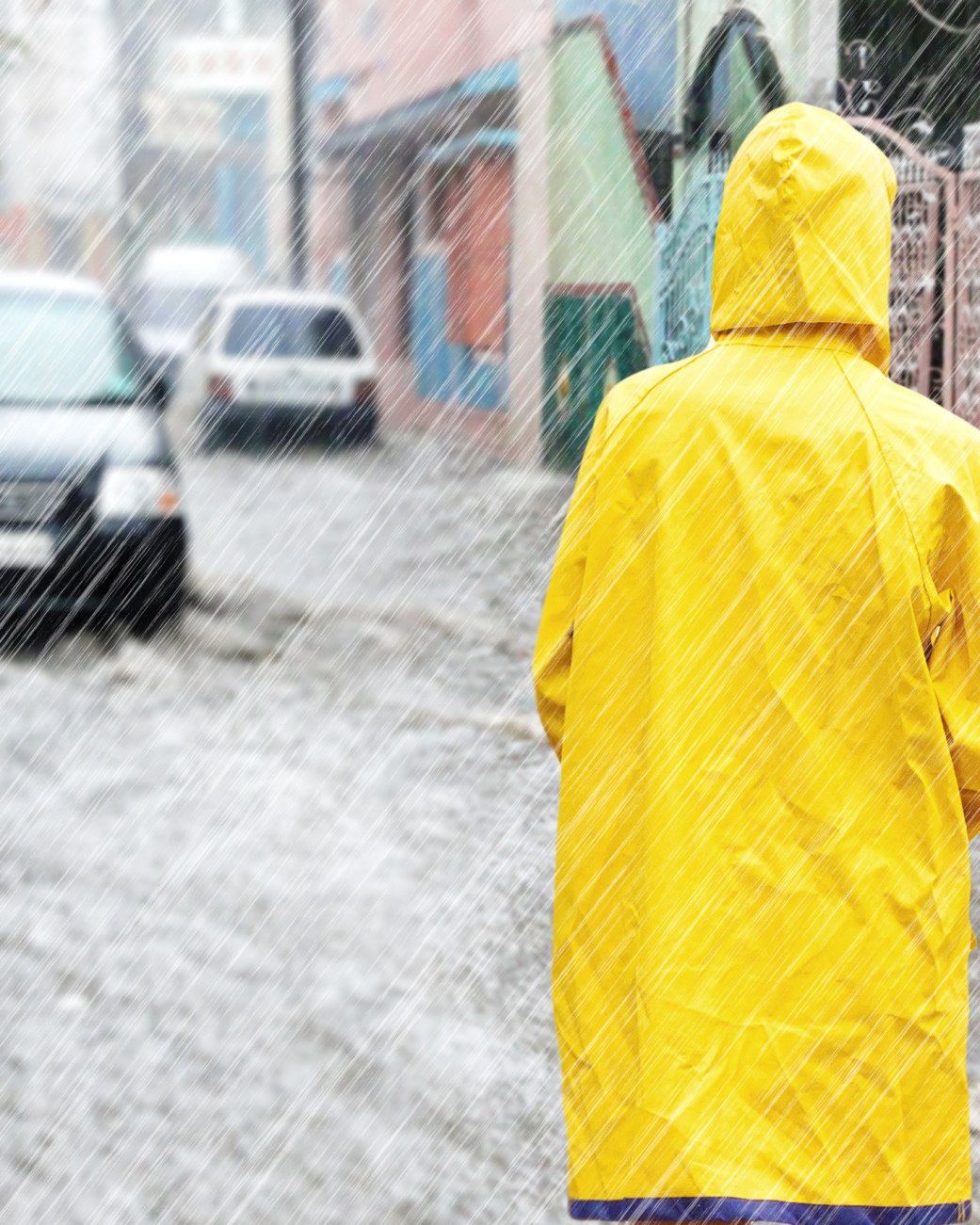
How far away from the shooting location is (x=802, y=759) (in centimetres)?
206

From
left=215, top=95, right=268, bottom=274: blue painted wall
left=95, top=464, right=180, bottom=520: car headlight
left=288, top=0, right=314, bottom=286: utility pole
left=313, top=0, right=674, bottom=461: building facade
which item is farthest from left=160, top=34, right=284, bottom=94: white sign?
left=95, top=464, right=180, bottom=520: car headlight

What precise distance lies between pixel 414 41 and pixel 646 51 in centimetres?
981

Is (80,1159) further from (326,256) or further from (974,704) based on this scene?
(326,256)

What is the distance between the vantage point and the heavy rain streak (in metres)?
2.06

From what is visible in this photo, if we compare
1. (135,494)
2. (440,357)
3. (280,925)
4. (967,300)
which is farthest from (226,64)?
(280,925)

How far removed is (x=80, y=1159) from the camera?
323 cm

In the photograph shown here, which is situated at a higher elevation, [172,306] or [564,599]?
[564,599]

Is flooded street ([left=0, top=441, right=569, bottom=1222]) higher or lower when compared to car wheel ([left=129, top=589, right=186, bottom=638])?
higher

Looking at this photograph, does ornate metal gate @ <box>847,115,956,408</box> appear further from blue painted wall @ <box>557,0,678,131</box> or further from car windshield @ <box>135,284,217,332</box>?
car windshield @ <box>135,284,217,332</box>

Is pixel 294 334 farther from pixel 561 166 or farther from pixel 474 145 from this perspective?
pixel 561 166

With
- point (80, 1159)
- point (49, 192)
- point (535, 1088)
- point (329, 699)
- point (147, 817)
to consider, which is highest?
point (80, 1159)

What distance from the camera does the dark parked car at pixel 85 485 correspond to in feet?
23.7

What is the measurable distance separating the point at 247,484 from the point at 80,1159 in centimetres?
1256

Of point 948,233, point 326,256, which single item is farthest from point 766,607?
point 326,256
